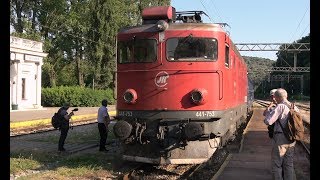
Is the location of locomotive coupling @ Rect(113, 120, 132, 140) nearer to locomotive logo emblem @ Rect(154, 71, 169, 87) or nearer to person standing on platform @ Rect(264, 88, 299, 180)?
locomotive logo emblem @ Rect(154, 71, 169, 87)

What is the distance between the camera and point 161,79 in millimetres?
9680

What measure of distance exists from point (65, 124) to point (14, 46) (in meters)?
27.4

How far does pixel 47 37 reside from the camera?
60812mm

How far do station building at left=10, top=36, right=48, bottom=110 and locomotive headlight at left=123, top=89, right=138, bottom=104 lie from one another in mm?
29209

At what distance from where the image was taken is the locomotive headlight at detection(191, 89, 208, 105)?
9363 millimetres

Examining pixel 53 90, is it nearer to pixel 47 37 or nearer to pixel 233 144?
pixel 47 37

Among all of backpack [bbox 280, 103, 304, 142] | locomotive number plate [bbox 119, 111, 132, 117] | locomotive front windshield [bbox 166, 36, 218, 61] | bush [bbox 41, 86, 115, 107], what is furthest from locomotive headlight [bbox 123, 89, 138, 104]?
bush [bbox 41, 86, 115, 107]

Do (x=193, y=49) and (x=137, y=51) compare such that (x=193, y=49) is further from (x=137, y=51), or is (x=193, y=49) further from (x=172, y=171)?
(x=172, y=171)

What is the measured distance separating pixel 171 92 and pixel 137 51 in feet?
4.33

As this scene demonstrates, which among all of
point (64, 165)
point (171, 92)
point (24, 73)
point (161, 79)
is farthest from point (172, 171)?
point (24, 73)

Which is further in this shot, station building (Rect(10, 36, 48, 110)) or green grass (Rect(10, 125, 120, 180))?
station building (Rect(10, 36, 48, 110))

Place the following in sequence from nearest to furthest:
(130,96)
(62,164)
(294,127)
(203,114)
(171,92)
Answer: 1. (294,127)
2. (203,114)
3. (171,92)
4. (130,96)
5. (62,164)

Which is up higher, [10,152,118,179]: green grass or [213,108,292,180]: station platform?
[213,108,292,180]: station platform
